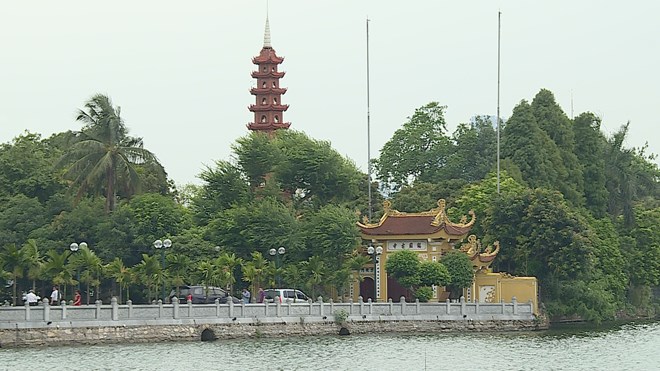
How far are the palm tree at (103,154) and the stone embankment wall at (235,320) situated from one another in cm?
1588

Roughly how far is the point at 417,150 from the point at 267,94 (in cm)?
1369

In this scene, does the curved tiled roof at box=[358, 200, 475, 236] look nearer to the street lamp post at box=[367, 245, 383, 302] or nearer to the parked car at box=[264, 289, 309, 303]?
the street lamp post at box=[367, 245, 383, 302]

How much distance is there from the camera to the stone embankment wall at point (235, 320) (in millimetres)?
43938

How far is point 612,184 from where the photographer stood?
75.4 meters

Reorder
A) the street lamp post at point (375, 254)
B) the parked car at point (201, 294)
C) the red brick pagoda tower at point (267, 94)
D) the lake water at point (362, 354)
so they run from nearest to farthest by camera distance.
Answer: the lake water at point (362, 354)
the parked car at point (201, 294)
the street lamp post at point (375, 254)
the red brick pagoda tower at point (267, 94)

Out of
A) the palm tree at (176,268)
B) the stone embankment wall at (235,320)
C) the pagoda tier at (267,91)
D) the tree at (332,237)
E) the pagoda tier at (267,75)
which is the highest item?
the pagoda tier at (267,75)

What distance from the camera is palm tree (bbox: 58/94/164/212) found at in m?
63.7

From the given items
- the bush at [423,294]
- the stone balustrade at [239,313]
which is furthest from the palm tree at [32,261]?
the bush at [423,294]

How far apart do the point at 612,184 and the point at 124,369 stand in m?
41.9

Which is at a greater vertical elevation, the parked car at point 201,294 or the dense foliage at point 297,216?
the dense foliage at point 297,216

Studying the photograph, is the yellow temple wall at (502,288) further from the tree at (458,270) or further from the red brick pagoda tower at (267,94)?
the red brick pagoda tower at (267,94)

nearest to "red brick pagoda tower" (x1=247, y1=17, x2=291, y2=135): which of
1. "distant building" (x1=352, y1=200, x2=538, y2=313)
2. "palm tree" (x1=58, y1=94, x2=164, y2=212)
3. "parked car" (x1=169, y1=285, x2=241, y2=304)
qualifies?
"palm tree" (x1=58, y1=94, x2=164, y2=212)

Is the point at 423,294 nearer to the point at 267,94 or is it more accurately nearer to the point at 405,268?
the point at 405,268

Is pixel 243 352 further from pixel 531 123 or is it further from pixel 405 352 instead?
pixel 531 123
